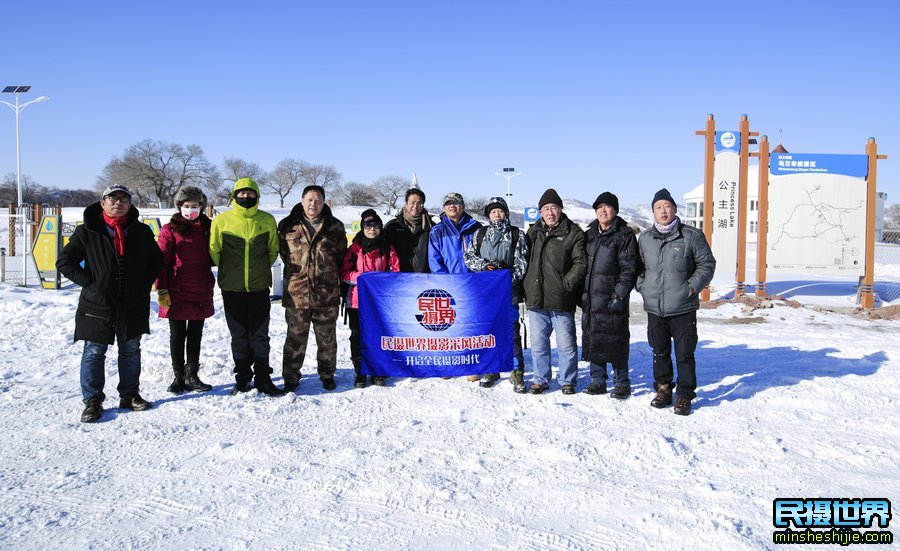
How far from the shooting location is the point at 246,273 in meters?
5.25

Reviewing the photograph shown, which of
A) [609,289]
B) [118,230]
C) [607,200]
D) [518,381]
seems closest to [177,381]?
[118,230]

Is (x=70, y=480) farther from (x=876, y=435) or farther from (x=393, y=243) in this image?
(x=876, y=435)

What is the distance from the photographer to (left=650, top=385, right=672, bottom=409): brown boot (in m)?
5.17

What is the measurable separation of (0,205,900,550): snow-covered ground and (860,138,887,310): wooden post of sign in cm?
783

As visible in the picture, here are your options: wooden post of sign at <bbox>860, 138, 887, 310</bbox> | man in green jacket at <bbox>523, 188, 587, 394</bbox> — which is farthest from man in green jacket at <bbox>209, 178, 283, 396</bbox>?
wooden post of sign at <bbox>860, 138, 887, 310</bbox>

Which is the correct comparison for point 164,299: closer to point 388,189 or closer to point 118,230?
point 118,230

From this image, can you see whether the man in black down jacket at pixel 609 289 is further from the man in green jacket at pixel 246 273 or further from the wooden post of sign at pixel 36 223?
the wooden post of sign at pixel 36 223

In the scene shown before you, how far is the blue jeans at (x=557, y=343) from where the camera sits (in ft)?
17.9

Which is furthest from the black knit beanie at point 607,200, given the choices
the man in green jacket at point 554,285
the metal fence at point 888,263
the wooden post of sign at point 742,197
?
the metal fence at point 888,263

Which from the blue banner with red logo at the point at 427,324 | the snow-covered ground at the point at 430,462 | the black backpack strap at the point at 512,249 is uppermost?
the black backpack strap at the point at 512,249

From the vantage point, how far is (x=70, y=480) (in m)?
3.64

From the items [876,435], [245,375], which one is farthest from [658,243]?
[245,375]

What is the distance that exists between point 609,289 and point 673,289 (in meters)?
0.55

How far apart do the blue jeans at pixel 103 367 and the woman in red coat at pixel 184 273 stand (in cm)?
42
